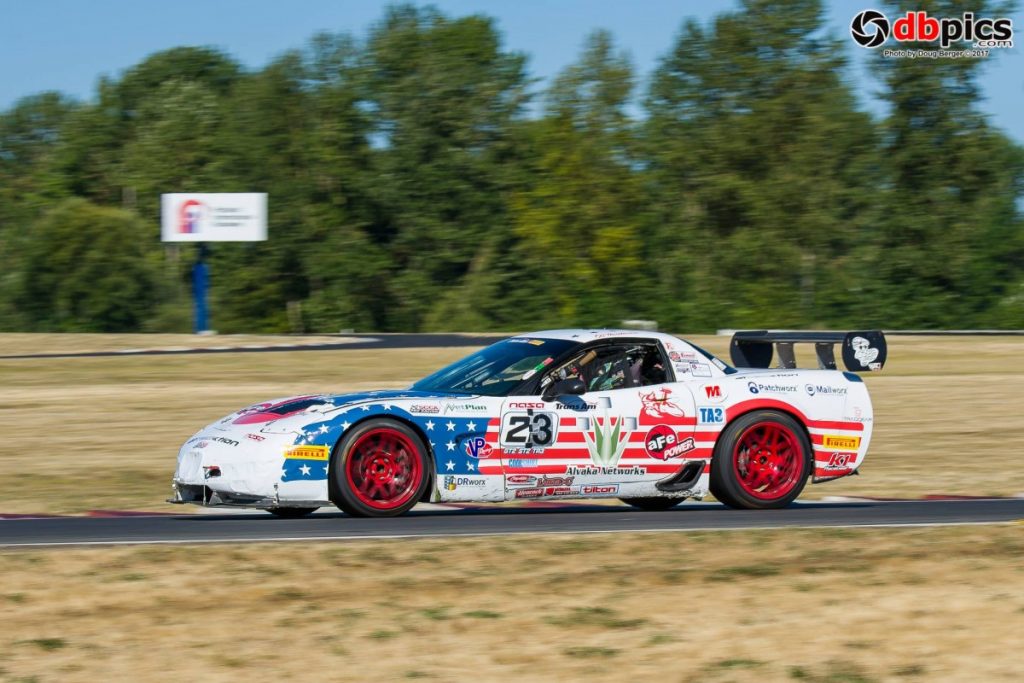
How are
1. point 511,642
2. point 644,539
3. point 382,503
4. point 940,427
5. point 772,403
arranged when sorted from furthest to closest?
point 940,427 → point 772,403 → point 382,503 → point 644,539 → point 511,642

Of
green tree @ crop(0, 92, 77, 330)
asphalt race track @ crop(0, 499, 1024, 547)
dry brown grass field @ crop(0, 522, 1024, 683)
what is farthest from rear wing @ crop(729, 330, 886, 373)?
green tree @ crop(0, 92, 77, 330)

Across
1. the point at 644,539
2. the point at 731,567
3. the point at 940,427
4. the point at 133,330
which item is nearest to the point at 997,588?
the point at 731,567

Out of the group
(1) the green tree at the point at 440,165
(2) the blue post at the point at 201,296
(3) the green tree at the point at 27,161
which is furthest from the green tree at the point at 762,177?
(3) the green tree at the point at 27,161

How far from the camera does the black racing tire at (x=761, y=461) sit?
11.1 meters

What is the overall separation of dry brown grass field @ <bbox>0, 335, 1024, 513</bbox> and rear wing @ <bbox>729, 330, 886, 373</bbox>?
5.03 ft

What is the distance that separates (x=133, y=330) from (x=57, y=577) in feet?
194

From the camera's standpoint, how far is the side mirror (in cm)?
1059

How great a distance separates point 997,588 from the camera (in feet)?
26.0

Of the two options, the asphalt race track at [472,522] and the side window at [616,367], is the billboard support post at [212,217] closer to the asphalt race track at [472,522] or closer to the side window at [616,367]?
the asphalt race track at [472,522]

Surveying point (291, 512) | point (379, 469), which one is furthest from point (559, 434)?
point (291, 512)

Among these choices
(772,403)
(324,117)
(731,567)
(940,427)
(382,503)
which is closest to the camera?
(731,567)

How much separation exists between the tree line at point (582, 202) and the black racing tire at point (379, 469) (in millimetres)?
50887

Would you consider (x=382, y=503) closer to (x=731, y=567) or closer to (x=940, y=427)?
(x=731, y=567)

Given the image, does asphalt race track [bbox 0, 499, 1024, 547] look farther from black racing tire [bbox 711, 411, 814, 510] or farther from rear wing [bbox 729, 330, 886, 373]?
rear wing [bbox 729, 330, 886, 373]
